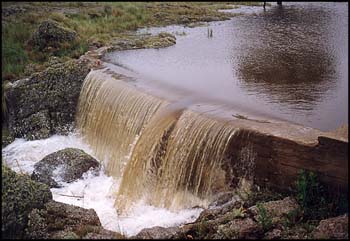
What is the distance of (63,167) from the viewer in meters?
9.10

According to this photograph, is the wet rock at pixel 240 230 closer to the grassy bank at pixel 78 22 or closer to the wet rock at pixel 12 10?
the grassy bank at pixel 78 22

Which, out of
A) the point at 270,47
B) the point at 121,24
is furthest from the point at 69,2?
the point at 270,47

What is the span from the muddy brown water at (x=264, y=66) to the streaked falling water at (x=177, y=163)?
1.01m

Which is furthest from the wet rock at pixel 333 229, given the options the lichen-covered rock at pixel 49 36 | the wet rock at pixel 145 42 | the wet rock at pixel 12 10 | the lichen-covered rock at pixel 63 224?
the wet rock at pixel 12 10

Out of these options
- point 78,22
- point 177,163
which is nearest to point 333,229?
point 177,163

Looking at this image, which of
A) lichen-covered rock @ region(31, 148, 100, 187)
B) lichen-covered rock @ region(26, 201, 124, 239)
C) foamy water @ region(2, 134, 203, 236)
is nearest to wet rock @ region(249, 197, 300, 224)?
foamy water @ region(2, 134, 203, 236)

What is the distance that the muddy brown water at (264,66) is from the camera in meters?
8.30

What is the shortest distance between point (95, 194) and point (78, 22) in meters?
11.6

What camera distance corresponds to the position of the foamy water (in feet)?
23.5

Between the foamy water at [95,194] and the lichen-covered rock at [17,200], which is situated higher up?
the lichen-covered rock at [17,200]

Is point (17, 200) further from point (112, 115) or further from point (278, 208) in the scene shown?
point (112, 115)

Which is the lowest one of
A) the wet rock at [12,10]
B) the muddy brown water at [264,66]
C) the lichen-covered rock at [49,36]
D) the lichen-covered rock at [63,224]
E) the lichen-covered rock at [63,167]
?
the lichen-covered rock at [63,167]

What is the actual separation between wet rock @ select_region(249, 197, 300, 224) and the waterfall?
1.12 m

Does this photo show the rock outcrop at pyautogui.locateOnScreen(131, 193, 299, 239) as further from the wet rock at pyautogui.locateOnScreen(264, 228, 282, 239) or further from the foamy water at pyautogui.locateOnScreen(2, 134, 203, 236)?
the foamy water at pyautogui.locateOnScreen(2, 134, 203, 236)
